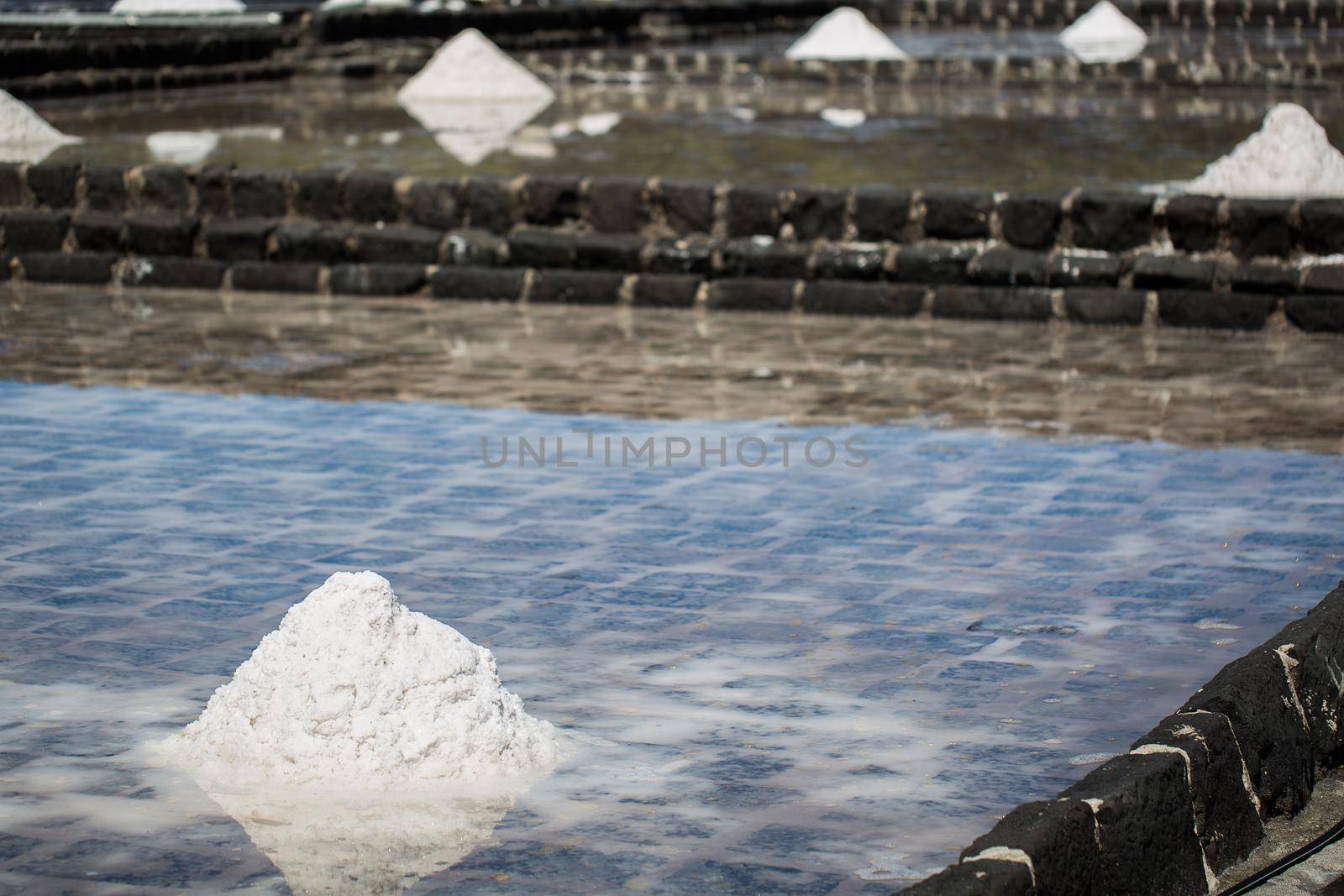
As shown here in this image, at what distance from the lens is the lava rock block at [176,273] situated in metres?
10.9

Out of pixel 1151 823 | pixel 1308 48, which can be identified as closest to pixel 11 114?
pixel 1151 823

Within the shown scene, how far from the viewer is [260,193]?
36.7 feet

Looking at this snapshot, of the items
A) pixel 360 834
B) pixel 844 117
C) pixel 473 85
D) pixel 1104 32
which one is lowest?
pixel 360 834

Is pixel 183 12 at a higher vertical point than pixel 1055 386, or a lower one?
higher

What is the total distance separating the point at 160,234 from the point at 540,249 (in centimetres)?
219

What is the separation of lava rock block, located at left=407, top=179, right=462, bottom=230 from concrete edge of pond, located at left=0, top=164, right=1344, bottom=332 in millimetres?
10

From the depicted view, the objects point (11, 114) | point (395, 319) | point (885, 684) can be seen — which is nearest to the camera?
point (885, 684)

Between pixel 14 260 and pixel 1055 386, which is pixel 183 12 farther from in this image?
pixel 1055 386

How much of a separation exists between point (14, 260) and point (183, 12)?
12815 mm

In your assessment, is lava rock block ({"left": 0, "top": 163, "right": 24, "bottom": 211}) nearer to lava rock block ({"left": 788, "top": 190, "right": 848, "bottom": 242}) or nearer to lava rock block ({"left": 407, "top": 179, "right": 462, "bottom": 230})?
lava rock block ({"left": 407, "top": 179, "right": 462, "bottom": 230})

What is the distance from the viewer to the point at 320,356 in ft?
29.1

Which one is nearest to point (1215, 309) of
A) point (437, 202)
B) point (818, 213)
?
point (818, 213)

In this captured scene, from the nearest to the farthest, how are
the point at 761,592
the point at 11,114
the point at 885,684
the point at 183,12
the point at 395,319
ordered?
the point at 885,684 < the point at 761,592 < the point at 395,319 < the point at 11,114 < the point at 183,12

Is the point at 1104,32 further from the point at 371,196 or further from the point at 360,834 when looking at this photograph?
the point at 360,834
